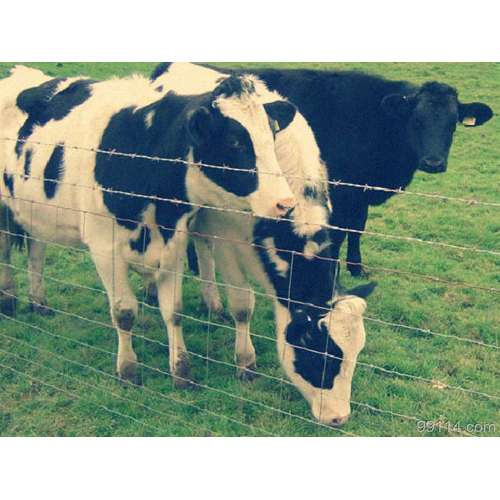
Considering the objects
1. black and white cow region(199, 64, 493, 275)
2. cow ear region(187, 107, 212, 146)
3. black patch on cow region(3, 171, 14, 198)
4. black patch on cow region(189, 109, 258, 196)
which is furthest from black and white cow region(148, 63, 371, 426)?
black and white cow region(199, 64, 493, 275)

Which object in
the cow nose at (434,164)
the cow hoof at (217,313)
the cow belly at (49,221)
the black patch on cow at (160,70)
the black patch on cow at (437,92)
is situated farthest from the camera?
the black patch on cow at (160,70)

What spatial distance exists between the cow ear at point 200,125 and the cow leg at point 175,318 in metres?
1.04

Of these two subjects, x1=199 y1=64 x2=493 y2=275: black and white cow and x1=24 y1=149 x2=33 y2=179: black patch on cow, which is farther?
x1=199 y1=64 x2=493 y2=275: black and white cow

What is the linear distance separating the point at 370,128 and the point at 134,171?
343cm

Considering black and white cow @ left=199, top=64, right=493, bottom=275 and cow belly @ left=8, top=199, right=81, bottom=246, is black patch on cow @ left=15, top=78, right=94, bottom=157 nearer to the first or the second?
cow belly @ left=8, top=199, right=81, bottom=246

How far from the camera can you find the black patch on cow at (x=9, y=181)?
628cm

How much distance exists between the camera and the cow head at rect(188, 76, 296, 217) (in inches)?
183

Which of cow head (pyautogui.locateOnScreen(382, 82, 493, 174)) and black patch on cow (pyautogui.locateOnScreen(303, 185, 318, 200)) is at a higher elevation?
cow head (pyautogui.locateOnScreen(382, 82, 493, 174))

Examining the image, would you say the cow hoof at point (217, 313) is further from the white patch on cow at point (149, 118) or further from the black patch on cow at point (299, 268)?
the white patch on cow at point (149, 118)

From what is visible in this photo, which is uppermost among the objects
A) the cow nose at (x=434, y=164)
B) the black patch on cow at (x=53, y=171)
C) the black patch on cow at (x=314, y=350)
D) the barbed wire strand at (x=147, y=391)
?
the cow nose at (x=434, y=164)

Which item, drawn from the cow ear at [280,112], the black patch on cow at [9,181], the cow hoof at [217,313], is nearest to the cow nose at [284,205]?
the cow ear at [280,112]

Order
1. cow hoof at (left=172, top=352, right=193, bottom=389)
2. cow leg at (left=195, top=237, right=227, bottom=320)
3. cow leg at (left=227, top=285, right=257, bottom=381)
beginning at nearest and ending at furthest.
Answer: cow hoof at (left=172, top=352, right=193, bottom=389), cow leg at (left=227, top=285, right=257, bottom=381), cow leg at (left=195, top=237, right=227, bottom=320)

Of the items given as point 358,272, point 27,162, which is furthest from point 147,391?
point 358,272
